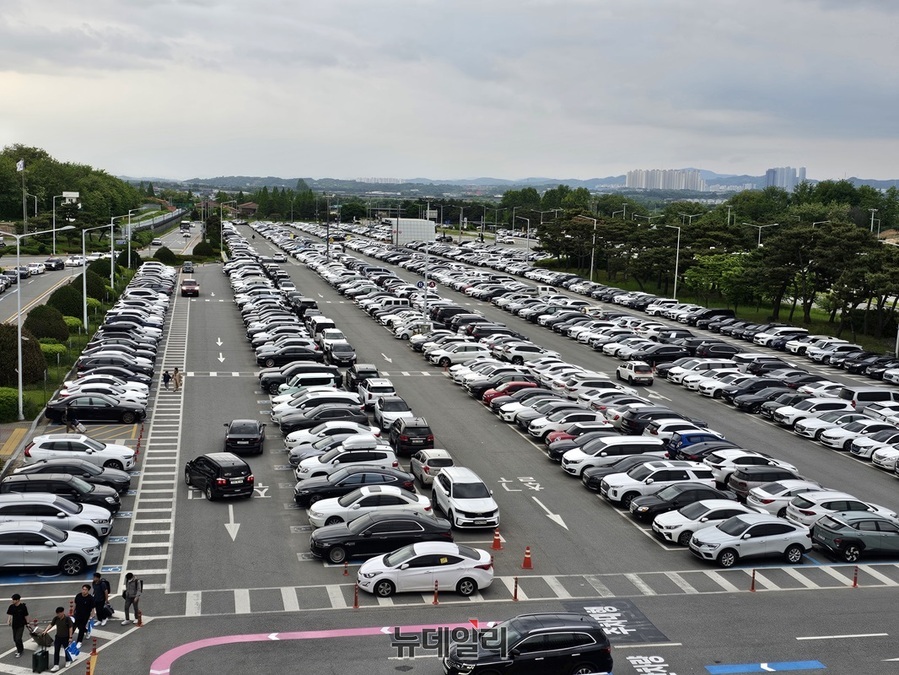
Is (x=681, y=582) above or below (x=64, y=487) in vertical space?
below

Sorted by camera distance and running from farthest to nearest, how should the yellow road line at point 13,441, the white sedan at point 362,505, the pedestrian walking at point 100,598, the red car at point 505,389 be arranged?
the red car at point 505,389 < the yellow road line at point 13,441 < the white sedan at point 362,505 < the pedestrian walking at point 100,598

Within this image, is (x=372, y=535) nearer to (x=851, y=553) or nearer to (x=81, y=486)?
(x=81, y=486)

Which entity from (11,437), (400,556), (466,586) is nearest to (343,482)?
(400,556)

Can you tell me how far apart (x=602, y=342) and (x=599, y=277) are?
4875cm

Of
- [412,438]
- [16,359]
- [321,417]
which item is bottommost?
[412,438]

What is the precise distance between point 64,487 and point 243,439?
8587mm

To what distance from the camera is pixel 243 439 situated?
120 ft

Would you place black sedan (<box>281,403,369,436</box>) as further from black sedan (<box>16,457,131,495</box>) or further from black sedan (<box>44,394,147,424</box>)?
black sedan (<box>16,457,131,495</box>)

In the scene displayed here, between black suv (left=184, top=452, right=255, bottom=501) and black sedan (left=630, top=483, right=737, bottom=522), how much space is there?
1282 cm

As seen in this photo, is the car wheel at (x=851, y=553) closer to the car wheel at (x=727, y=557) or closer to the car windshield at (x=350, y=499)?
the car wheel at (x=727, y=557)

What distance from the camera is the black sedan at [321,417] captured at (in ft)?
128

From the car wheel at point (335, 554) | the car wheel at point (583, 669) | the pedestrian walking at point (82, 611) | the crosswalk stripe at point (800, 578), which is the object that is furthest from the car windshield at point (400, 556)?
the crosswalk stripe at point (800, 578)

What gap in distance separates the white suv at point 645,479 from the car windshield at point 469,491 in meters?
5.11

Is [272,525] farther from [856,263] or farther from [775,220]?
[775,220]
